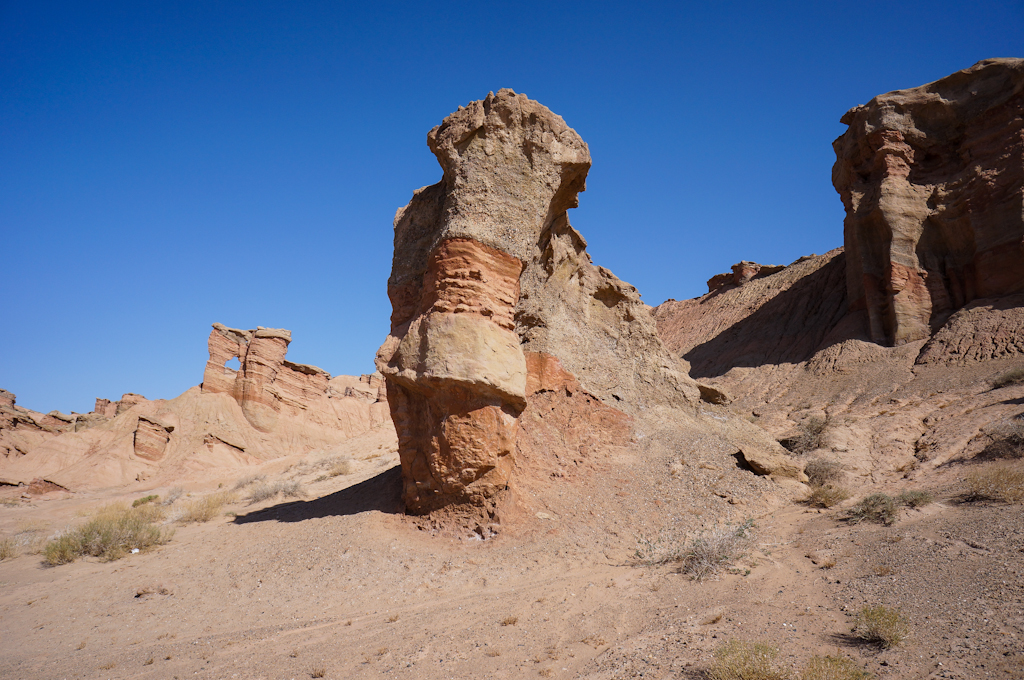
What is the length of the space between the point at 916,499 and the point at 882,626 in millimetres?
4289

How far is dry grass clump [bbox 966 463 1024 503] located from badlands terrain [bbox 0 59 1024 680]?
45 millimetres

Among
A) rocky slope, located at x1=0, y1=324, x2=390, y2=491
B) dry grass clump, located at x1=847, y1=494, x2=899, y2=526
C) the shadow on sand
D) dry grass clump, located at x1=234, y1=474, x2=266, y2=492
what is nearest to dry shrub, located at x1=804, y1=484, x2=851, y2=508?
dry grass clump, located at x1=847, y1=494, x2=899, y2=526

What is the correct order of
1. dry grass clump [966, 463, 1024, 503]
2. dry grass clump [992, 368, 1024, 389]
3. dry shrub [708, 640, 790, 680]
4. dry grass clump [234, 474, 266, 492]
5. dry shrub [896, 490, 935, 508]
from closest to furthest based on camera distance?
dry shrub [708, 640, 790, 680]
dry grass clump [966, 463, 1024, 503]
dry shrub [896, 490, 935, 508]
dry grass clump [992, 368, 1024, 389]
dry grass clump [234, 474, 266, 492]

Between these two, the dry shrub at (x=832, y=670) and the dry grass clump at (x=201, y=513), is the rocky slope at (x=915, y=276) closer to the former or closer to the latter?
the dry shrub at (x=832, y=670)

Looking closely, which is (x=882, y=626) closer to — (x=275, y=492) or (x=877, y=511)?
(x=877, y=511)

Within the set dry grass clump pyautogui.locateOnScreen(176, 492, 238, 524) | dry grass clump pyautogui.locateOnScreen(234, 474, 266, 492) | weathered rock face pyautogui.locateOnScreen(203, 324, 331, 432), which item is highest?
weathered rock face pyautogui.locateOnScreen(203, 324, 331, 432)

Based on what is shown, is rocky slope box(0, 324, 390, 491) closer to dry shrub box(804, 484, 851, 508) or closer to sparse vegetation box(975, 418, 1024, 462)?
dry shrub box(804, 484, 851, 508)

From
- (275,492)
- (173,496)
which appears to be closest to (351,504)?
(275,492)

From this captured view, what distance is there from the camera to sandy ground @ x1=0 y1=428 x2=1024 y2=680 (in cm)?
465

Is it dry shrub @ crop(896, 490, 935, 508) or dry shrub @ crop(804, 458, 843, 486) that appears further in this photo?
dry shrub @ crop(804, 458, 843, 486)

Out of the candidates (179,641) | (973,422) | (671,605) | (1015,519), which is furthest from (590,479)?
(973,422)

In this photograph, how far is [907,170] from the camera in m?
20.8

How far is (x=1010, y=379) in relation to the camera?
1284 centimetres

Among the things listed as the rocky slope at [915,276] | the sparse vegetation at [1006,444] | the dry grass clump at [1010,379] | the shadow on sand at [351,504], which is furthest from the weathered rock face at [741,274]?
the shadow on sand at [351,504]
